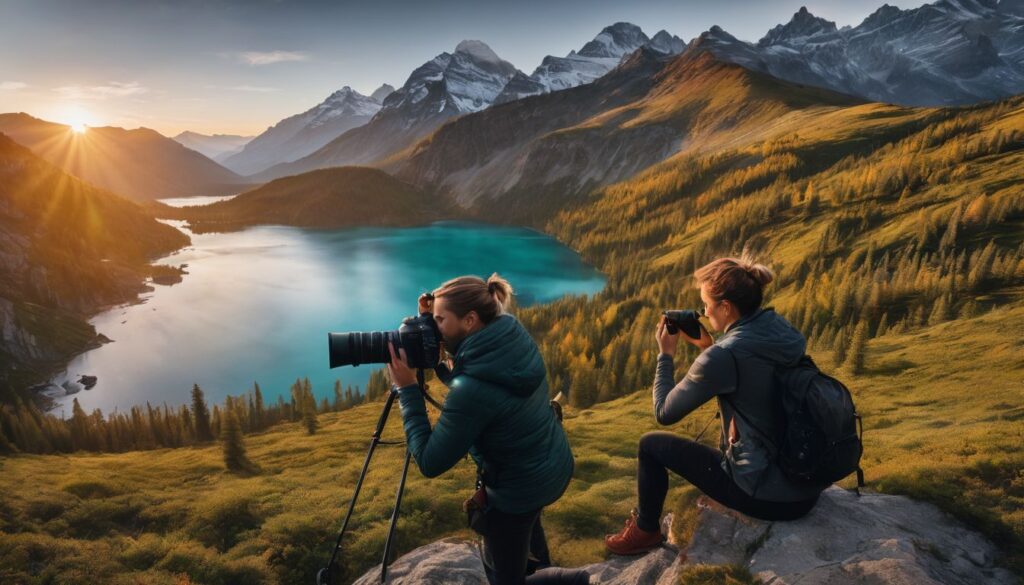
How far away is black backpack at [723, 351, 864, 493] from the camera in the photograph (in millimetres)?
4762

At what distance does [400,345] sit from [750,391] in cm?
383

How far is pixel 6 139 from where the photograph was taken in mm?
167375

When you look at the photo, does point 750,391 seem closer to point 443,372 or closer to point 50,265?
point 443,372

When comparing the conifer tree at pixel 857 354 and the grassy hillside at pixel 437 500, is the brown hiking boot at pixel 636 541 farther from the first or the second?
the conifer tree at pixel 857 354

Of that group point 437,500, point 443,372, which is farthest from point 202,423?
point 443,372

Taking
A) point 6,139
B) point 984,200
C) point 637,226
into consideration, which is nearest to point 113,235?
point 6,139

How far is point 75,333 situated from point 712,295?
6129 inches

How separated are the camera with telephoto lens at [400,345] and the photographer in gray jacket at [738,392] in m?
2.71

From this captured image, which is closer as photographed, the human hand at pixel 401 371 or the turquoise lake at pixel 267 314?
the human hand at pixel 401 371

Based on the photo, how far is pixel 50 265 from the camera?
14050cm

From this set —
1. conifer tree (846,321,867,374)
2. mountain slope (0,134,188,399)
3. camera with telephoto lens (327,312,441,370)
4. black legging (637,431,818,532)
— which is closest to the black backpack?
black legging (637,431,818,532)

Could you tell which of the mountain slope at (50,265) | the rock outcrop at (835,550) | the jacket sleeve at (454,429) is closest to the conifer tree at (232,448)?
the rock outcrop at (835,550)

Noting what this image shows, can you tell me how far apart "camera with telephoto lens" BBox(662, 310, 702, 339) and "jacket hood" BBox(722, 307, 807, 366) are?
1054 millimetres

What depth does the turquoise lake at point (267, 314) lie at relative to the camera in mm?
90812
